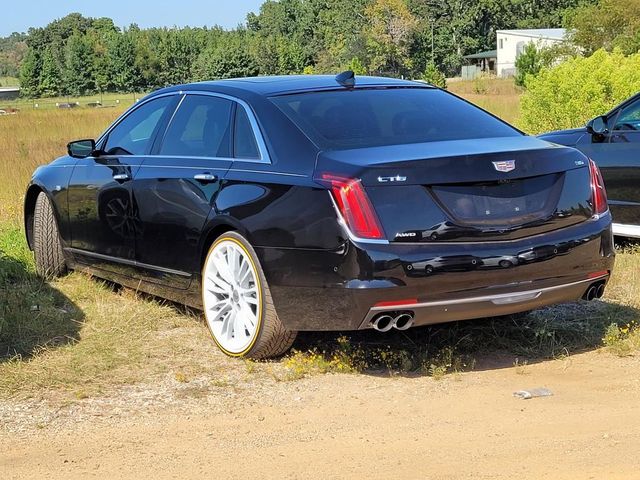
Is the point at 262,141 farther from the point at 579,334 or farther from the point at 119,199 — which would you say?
the point at 579,334

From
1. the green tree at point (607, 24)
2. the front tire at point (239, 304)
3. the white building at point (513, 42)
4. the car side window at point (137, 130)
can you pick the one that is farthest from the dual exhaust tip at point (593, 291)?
the white building at point (513, 42)

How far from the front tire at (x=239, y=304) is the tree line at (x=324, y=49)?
9417cm

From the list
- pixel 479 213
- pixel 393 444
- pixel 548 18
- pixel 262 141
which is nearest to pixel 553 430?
pixel 393 444

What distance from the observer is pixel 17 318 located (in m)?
6.28

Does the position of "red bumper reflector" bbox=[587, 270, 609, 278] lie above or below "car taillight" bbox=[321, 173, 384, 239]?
below

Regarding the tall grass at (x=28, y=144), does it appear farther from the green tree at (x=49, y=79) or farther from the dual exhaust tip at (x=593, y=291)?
the green tree at (x=49, y=79)

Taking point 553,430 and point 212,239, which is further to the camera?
point 212,239

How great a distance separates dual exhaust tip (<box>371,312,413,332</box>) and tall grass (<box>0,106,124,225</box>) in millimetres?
7066

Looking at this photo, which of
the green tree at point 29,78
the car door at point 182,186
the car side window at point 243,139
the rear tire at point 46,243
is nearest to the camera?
the car side window at point 243,139

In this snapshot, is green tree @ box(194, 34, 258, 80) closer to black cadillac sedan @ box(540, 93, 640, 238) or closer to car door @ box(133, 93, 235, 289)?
black cadillac sedan @ box(540, 93, 640, 238)

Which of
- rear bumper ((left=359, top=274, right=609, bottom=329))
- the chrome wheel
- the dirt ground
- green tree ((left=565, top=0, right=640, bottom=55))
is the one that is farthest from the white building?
the dirt ground

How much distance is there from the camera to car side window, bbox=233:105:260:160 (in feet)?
17.8

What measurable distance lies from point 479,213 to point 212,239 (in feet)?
5.24

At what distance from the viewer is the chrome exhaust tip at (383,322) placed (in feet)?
15.5
